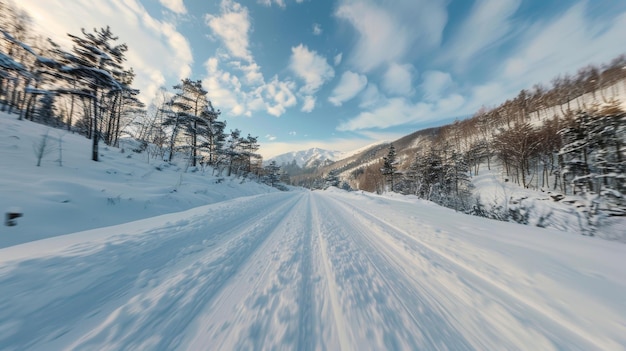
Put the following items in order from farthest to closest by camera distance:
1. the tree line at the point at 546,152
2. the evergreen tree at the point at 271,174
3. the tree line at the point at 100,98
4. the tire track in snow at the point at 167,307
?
the evergreen tree at the point at 271,174 → the tree line at the point at 546,152 → the tree line at the point at 100,98 → the tire track in snow at the point at 167,307

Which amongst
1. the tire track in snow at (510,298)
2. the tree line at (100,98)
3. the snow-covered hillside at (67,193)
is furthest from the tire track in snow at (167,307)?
the tree line at (100,98)

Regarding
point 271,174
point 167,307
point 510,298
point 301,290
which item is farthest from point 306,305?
point 271,174

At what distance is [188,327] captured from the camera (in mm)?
1884

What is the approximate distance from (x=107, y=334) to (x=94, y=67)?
15.6 metres

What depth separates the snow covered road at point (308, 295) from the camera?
1.77 m

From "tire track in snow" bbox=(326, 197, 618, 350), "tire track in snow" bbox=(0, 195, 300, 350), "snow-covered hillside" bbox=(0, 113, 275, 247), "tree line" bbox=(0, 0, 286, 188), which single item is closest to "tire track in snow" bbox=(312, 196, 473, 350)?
"tire track in snow" bbox=(326, 197, 618, 350)

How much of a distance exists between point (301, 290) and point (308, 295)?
138mm

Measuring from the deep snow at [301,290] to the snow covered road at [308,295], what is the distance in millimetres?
15

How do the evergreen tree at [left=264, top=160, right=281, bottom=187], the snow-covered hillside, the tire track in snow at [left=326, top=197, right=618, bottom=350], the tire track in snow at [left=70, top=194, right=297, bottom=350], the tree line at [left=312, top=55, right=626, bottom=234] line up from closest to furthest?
the tire track in snow at [left=70, top=194, right=297, bottom=350] → the tire track in snow at [left=326, top=197, right=618, bottom=350] → the snow-covered hillside → the tree line at [left=312, top=55, right=626, bottom=234] → the evergreen tree at [left=264, top=160, right=281, bottom=187]

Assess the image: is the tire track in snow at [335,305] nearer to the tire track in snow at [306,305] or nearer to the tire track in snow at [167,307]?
the tire track in snow at [306,305]

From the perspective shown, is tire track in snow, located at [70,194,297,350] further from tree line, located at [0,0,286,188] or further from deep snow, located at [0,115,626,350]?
tree line, located at [0,0,286,188]

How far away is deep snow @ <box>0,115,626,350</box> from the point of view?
1.78m

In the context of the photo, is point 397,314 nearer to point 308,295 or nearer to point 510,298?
point 308,295

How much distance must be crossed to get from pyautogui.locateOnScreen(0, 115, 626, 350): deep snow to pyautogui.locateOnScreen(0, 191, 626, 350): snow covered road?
0.05 feet
